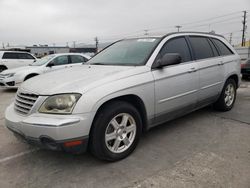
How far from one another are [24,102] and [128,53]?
5.75ft

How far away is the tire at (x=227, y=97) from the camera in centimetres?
490

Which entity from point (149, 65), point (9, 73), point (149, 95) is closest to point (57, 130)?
point (149, 95)

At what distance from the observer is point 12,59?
13070 mm

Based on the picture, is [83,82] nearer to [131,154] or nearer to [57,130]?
[57,130]

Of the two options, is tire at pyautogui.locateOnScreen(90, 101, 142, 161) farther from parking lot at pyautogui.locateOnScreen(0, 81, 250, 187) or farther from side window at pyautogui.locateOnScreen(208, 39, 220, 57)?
side window at pyautogui.locateOnScreen(208, 39, 220, 57)

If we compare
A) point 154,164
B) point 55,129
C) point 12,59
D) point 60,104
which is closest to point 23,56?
point 12,59

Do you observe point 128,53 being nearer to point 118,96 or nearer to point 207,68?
point 118,96

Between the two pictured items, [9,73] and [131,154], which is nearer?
[131,154]

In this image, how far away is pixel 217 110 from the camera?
16.8 feet

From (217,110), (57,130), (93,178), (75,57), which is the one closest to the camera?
(57,130)

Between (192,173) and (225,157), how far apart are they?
66 centimetres

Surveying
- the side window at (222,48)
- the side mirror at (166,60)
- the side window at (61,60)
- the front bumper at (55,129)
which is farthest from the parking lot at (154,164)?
the side window at (61,60)

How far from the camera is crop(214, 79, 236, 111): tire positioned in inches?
193

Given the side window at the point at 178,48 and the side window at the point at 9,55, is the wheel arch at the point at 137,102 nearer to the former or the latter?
the side window at the point at 178,48
